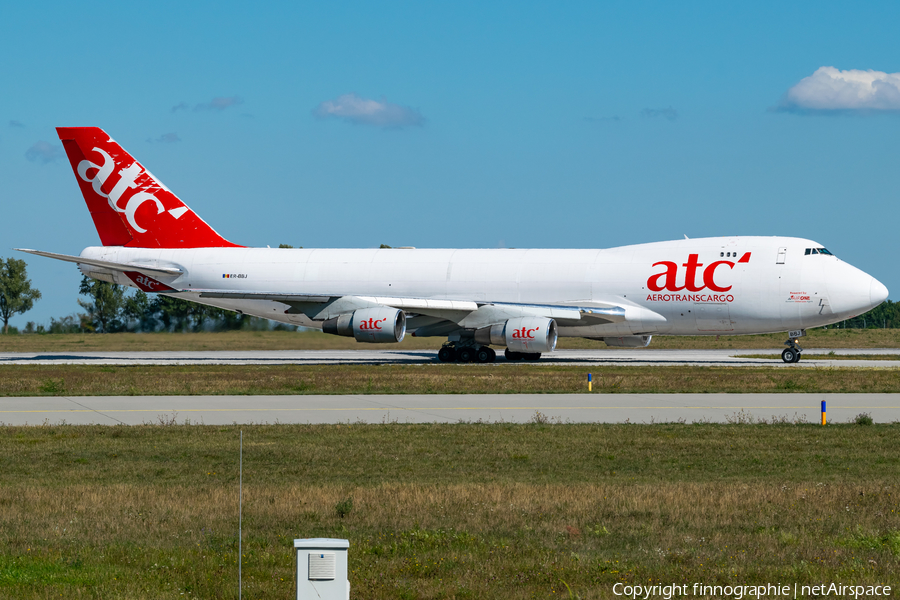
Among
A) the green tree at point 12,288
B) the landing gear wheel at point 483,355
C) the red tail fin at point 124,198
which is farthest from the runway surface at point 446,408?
→ the green tree at point 12,288

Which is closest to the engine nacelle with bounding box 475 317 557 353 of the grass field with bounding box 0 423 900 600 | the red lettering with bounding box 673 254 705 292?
the red lettering with bounding box 673 254 705 292

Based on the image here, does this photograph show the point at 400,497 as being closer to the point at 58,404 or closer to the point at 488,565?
the point at 488,565

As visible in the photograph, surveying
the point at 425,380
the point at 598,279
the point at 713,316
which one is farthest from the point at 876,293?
the point at 425,380

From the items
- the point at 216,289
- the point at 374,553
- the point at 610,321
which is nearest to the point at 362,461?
the point at 374,553

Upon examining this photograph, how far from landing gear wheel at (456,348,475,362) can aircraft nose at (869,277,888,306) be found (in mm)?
16566

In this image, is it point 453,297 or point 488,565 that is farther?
point 453,297

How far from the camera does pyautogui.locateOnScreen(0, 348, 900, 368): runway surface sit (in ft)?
136

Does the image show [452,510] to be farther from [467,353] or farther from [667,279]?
[467,353]

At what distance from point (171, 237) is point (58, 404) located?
77.6 ft

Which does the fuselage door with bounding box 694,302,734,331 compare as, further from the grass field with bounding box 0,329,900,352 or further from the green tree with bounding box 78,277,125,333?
the green tree with bounding box 78,277,125,333

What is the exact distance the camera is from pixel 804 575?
28.1ft

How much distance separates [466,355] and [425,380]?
35.3ft

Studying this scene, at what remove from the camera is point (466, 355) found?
1656 inches

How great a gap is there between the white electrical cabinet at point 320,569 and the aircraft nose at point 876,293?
35.8m
